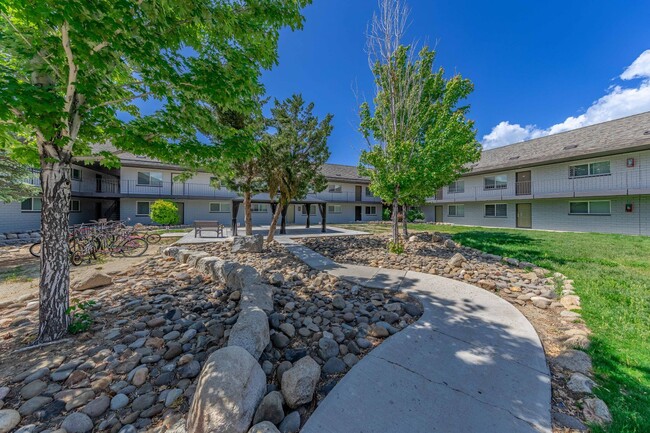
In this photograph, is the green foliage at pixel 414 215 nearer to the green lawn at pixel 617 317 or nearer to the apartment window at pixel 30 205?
the green lawn at pixel 617 317

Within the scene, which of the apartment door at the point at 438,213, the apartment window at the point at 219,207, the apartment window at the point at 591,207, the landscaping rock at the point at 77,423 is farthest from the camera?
the apartment door at the point at 438,213

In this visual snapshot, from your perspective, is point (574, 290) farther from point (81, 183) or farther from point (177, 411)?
point (81, 183)

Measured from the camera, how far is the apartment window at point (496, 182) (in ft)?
67.7

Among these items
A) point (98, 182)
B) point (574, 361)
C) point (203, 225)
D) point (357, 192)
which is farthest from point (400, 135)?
point (98, 182)

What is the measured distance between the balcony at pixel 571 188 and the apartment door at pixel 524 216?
110 cm

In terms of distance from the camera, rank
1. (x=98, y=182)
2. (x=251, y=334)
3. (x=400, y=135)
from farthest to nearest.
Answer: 1. (x=98, y=182)
2. (x=400, y=135)
3. (x=251, y=334)

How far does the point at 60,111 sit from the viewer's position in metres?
2.40

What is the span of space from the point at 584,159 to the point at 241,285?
22.8m

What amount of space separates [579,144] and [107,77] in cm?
2489

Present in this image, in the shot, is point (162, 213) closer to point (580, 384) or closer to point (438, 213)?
point (580, 384)

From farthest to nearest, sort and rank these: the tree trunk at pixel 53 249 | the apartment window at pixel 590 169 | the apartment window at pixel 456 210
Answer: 1. the apartment window at pixel 456 210
2. the apartment window at pixel 590 169
3. the tree trunk at pixel 53 249

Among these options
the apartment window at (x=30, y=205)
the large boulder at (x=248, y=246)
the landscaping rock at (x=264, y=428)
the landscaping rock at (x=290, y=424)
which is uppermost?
the apartment window at (x=30, y=205)

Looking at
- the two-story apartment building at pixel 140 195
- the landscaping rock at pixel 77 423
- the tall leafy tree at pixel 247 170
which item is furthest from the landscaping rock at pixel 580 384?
the two-story apartment building at pixel 140 195

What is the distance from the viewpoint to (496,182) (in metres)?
21.2
